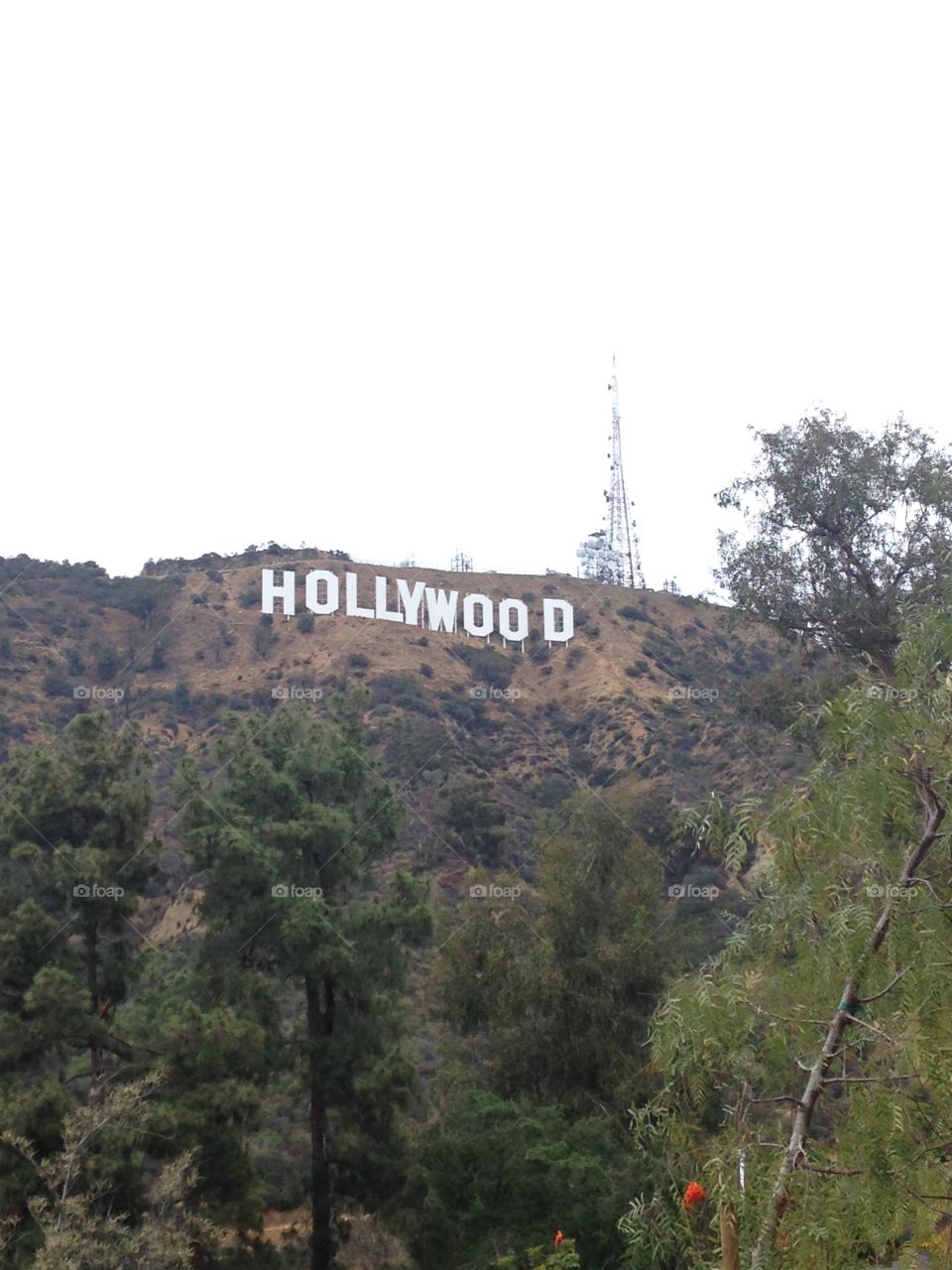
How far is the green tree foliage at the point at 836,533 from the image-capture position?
24.9m

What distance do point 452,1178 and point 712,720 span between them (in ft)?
103

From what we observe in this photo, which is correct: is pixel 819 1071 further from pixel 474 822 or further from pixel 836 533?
pixel 474 822

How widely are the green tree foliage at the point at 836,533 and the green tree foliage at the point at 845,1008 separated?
17.3m

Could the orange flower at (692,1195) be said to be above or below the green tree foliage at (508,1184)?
above

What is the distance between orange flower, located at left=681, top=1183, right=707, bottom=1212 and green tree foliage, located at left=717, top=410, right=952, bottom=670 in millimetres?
17242

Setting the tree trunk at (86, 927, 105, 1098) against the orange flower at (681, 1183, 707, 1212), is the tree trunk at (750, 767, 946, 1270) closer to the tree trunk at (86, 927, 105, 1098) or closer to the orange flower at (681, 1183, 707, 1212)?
the orange flower at (681, 1183, 707, 1212)

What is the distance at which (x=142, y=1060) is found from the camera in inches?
730

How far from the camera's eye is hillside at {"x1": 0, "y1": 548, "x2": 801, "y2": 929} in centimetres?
4053

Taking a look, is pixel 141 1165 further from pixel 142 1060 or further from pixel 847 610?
pixel 847 610

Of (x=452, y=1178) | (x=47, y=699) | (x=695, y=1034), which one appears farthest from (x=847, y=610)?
(x=47, y=699)

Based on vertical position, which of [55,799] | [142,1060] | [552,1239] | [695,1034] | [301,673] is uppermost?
Answer: [301,673]

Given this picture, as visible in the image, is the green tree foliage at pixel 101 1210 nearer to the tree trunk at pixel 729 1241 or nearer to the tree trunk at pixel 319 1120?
the tree trunk at pixel 319 1120

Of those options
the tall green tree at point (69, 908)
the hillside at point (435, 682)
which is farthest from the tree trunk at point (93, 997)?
the hillside at point (435, 682)

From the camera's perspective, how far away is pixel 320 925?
67.7ft
